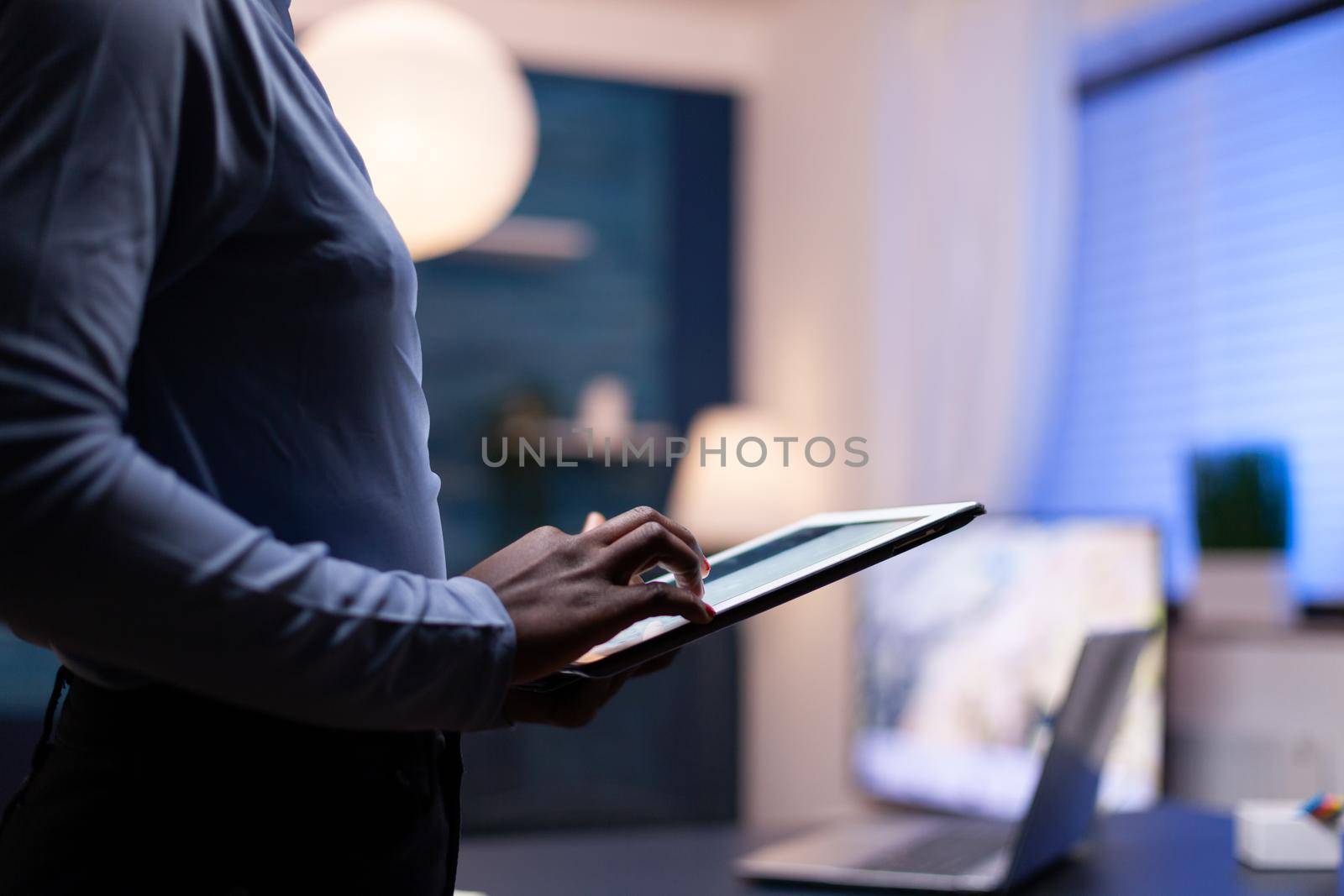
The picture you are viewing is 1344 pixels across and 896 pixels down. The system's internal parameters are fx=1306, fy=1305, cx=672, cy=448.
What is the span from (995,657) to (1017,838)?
1.64 m

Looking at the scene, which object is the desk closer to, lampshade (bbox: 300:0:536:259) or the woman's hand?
the woman's hand

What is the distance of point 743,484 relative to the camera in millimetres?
3688

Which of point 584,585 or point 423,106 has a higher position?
point 423,106

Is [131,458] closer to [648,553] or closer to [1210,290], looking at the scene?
[648,553]

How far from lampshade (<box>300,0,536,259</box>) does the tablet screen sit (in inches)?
47.2

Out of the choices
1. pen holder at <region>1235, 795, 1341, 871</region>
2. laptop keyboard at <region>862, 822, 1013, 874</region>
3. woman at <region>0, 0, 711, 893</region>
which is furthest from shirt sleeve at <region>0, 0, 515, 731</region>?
pen holder at <region>1235, 795, 1341, 871</region>

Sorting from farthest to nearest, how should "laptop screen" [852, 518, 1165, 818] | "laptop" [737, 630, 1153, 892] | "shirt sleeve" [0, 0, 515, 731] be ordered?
"laptop screen" [852, 518, 1165, 818]
"laptop" [737, 630, 1153, 892]
"shirt sleeve" [0, 0, 515, 731]

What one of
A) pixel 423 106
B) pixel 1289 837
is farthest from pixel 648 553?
pixel 423 106

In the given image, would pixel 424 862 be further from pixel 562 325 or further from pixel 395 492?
pixel 562 325

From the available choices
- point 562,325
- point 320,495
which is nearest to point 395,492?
point 320,495

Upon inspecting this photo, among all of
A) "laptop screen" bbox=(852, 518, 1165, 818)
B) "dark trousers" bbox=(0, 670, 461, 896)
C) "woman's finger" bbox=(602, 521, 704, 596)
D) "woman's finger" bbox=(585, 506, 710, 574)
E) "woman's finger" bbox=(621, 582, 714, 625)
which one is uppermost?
"woman's finger" bbox=(585, 506, 710, 574)

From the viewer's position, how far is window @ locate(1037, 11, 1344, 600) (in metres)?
2.64

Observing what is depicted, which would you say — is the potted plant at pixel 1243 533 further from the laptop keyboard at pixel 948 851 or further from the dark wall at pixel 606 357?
the dark wall at pixel 606 357

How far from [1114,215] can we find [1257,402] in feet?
2.02
